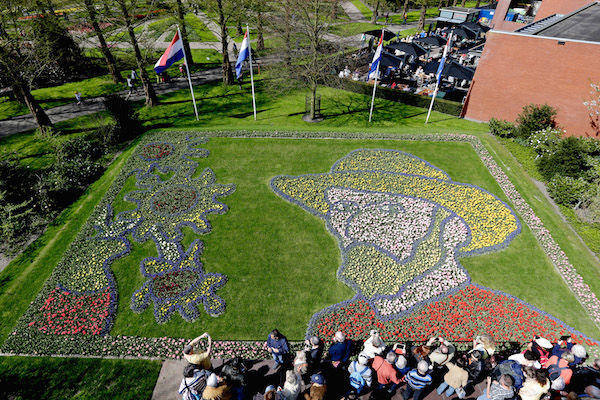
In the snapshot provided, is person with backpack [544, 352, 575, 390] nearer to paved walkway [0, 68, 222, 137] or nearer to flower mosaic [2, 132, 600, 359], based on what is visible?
flower mosaic [2, 132, 600, 359]

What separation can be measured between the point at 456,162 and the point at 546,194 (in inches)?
215

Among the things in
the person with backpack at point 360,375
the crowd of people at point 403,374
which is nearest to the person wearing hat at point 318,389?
the crowd of people at point 403,374

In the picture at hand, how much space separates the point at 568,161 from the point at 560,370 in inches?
600

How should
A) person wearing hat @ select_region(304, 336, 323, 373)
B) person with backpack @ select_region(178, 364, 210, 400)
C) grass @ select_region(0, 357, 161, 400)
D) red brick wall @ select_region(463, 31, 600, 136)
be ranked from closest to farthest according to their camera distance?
1. person with backpack @ select_region(178, 364, 210, 400)
2. person wearing hat @ select_region(304, 336, 323, 373)
3. grass @ select_region(0, 357, 161, 400)
4. red brick wall @ select_region(463, 31, 600, 136)

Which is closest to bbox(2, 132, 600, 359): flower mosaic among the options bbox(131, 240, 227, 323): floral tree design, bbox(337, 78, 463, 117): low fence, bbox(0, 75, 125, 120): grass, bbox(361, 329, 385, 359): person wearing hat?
bbox(131, 240, 227, 323): floral tree design

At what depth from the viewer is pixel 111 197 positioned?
19.2 m

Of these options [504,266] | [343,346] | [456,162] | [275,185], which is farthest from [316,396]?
[456,162]

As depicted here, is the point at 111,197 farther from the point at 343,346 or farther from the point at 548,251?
the point at 548,251

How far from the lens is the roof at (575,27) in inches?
1051

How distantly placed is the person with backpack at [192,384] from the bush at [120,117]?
21.0m

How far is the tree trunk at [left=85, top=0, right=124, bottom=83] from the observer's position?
87.1 ft

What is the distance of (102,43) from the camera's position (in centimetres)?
2991

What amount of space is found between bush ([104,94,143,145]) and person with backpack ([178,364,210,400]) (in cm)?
2099

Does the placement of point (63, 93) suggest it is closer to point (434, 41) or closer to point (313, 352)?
point (313, 352)
